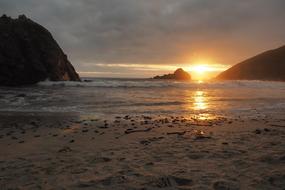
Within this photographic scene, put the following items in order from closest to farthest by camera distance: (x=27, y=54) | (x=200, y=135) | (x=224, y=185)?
1. (x=224, y=185)
2. (x=200, y=135)
3. (x=27, y=54)

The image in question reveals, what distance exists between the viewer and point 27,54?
128ft

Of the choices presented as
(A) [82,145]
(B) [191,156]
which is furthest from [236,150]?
(A) [82,145]

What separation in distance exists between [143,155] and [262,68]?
112836 mm

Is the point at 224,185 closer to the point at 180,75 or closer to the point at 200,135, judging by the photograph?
the point at 200,135

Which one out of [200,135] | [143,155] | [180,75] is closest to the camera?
[143,155]

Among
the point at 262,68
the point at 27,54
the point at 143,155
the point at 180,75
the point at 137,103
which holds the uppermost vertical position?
the point at 27,54

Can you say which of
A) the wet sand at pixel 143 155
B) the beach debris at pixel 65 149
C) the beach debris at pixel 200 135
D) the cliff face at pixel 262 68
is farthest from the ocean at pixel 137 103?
the cliff face at pixel 262 68

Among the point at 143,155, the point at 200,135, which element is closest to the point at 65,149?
the point at 143,155

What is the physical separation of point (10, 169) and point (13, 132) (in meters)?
3.69

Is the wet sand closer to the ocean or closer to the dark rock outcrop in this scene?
the ocean

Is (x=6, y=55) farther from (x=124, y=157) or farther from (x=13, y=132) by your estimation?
(x=124, y=157)

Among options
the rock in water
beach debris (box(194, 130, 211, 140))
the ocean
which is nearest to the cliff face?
the rock in water

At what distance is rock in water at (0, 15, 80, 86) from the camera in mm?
36500

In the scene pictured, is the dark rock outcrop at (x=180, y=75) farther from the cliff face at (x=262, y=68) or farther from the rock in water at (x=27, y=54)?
the rock in water at (x=27, y=54)
